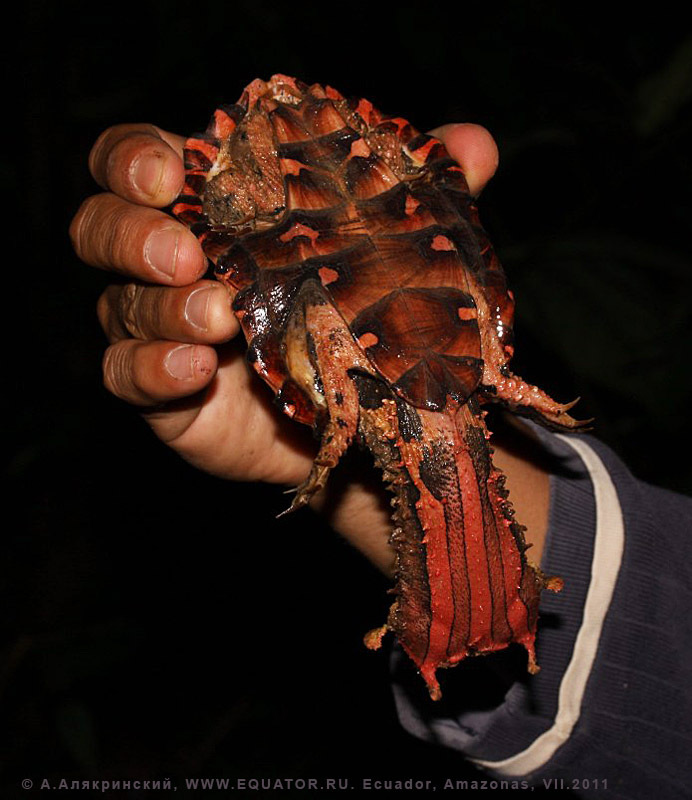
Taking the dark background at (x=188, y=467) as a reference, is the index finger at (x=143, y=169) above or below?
above

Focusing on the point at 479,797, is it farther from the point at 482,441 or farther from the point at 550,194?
the point at 550,194

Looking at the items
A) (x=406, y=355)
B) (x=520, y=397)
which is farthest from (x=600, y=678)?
(x=406, y=355)

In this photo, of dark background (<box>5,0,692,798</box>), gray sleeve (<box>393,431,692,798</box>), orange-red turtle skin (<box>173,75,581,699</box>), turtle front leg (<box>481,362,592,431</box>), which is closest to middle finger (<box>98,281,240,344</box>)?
orange-red turtle skin (<box>173,75,581,699</box>)

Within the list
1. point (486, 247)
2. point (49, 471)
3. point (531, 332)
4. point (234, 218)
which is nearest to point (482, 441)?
point (486, 247)

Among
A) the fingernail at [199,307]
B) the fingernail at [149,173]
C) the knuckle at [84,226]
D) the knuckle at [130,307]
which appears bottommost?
the knuckle at [130,307]

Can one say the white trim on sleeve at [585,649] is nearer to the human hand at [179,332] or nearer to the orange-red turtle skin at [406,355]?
the human hand at [179,332]

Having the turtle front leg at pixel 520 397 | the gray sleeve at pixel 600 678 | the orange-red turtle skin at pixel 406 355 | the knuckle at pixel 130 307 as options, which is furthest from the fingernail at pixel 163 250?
the gray sleeve at pixel 600 678

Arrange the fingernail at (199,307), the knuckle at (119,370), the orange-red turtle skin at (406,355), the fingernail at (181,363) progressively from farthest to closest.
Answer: the knuckle at (119,370) → the fingernail at (181,363) → the fingernail at (199,307) → the orange-red turtle skin at (406,355)

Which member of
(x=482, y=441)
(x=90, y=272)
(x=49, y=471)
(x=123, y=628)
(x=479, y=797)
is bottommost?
(x=479, y=797)
